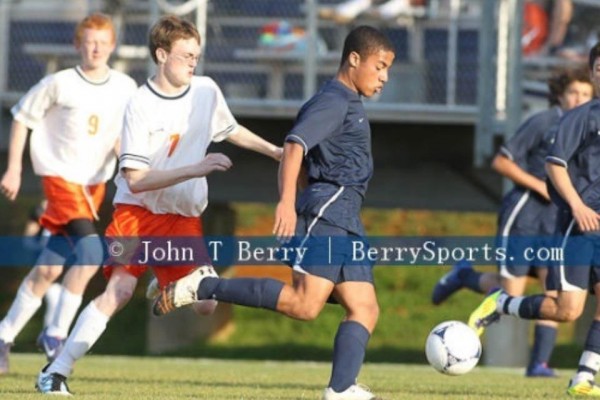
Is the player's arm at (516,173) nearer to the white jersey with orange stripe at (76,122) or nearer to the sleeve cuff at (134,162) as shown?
the white jersey with orange stripe at (76,122)

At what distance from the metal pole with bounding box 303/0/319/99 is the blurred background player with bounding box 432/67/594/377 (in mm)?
4495

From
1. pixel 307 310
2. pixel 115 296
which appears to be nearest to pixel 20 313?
pixel 115 296

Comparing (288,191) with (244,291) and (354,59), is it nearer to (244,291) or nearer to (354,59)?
(244,291)

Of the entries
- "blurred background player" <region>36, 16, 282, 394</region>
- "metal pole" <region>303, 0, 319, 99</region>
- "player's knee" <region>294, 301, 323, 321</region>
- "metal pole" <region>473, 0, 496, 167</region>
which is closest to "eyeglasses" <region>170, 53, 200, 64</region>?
"blurred background player" <region>36, 16, 282, 394</region>

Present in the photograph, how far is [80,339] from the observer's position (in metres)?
7.98

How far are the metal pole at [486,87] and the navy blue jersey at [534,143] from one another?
4.04m

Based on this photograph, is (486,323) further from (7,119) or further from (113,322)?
(113,322)

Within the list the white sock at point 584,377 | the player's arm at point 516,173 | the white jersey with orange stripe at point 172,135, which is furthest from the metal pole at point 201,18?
the white sock at point 584,377

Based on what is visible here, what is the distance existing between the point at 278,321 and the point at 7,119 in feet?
18.8

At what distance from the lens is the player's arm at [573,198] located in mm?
7969

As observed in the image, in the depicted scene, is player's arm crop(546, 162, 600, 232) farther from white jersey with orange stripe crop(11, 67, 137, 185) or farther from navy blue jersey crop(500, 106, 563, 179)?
white jersey with orange stripe crop(11, 67, 137, 185)

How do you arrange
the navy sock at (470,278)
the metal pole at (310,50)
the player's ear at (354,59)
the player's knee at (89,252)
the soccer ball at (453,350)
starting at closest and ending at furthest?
the player's ear at (354,59)
the soccer ball at (453,350)
the player's knee at (89,252)
the navy sock at (470,278)
the metal pole at (310,50)

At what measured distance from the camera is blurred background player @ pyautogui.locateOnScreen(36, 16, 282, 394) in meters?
7.87

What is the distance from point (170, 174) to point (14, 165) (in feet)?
6.49
